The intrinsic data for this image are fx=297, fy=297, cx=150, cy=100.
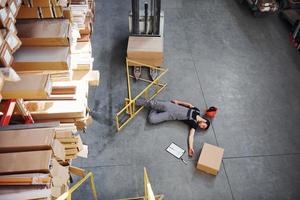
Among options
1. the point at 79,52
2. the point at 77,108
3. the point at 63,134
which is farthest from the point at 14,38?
the point at 79,52

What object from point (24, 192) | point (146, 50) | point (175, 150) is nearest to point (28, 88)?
point (24, 192)

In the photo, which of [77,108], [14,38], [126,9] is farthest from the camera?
[126,9]

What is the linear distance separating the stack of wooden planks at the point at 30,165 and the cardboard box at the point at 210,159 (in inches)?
113

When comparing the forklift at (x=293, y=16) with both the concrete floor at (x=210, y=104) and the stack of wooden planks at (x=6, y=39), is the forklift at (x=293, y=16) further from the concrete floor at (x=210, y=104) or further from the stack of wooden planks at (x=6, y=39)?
the stack of wooden planks at (x=6, y=39)

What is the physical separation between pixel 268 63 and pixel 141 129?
3.95 m

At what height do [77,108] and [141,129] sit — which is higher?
[77,108]

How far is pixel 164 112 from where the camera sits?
250 inches

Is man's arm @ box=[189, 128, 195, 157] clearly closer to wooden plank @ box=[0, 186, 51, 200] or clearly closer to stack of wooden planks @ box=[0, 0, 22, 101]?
wooden plank @ box=[0, 186, 51, 200]

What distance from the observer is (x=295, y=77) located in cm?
745

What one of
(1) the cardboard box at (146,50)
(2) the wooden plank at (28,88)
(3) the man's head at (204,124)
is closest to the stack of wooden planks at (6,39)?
(2) the wooden plank at (28,88)

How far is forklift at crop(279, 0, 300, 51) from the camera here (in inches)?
327

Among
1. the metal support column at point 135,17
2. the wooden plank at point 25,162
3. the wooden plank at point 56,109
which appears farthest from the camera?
the metal support column at point 135,17

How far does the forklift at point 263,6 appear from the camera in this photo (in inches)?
349

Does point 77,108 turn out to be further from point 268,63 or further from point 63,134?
point 268,63
